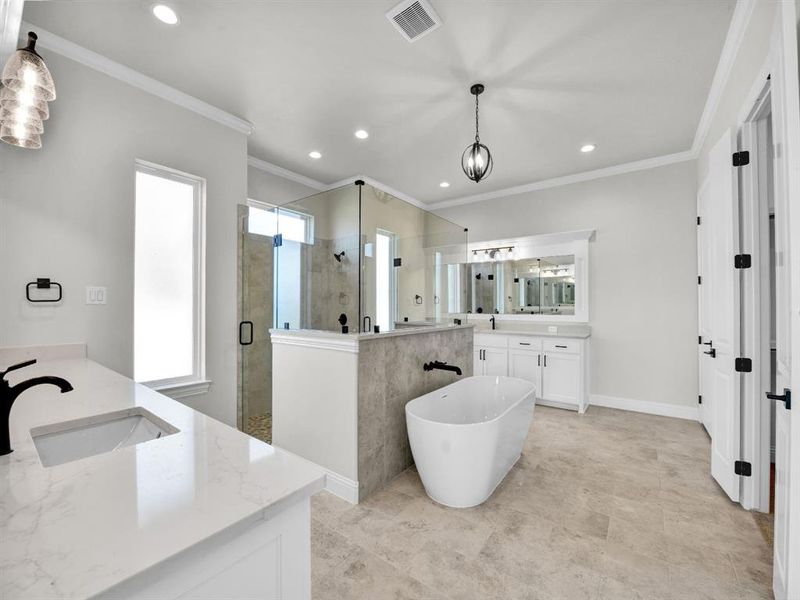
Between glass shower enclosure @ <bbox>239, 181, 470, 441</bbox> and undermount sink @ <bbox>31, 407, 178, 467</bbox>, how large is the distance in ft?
4.01

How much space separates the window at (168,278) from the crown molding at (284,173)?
45.6 inches

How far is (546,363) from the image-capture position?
13.3ft

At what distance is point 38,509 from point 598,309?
471 cm

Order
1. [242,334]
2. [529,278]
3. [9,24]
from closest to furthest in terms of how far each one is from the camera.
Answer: [9,24] < [242,334] < [529,278]

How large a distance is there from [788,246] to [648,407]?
3.31 m

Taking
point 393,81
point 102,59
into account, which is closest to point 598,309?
point 393,81

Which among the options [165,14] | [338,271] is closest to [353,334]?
[338,271]

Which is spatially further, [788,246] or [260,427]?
[260,427]

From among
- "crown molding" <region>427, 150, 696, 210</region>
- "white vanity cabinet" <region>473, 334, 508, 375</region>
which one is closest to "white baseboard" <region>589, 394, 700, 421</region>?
"white vanity cabinet" <region>473, 334, 508, 375</region>

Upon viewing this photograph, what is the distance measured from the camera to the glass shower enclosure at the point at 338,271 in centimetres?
232

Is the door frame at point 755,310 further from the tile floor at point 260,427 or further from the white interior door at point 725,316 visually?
the tile floor at point 260,427

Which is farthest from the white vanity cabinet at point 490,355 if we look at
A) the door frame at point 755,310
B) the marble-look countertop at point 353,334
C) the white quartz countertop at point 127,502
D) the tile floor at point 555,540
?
the white quartz countertop at point 127,502

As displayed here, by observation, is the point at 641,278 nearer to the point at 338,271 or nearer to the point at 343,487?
the point at 338,271

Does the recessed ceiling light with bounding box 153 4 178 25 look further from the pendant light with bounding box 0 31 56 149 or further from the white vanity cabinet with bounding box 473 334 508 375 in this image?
the white vanity cabinet with bounding box 473 334 508 375
